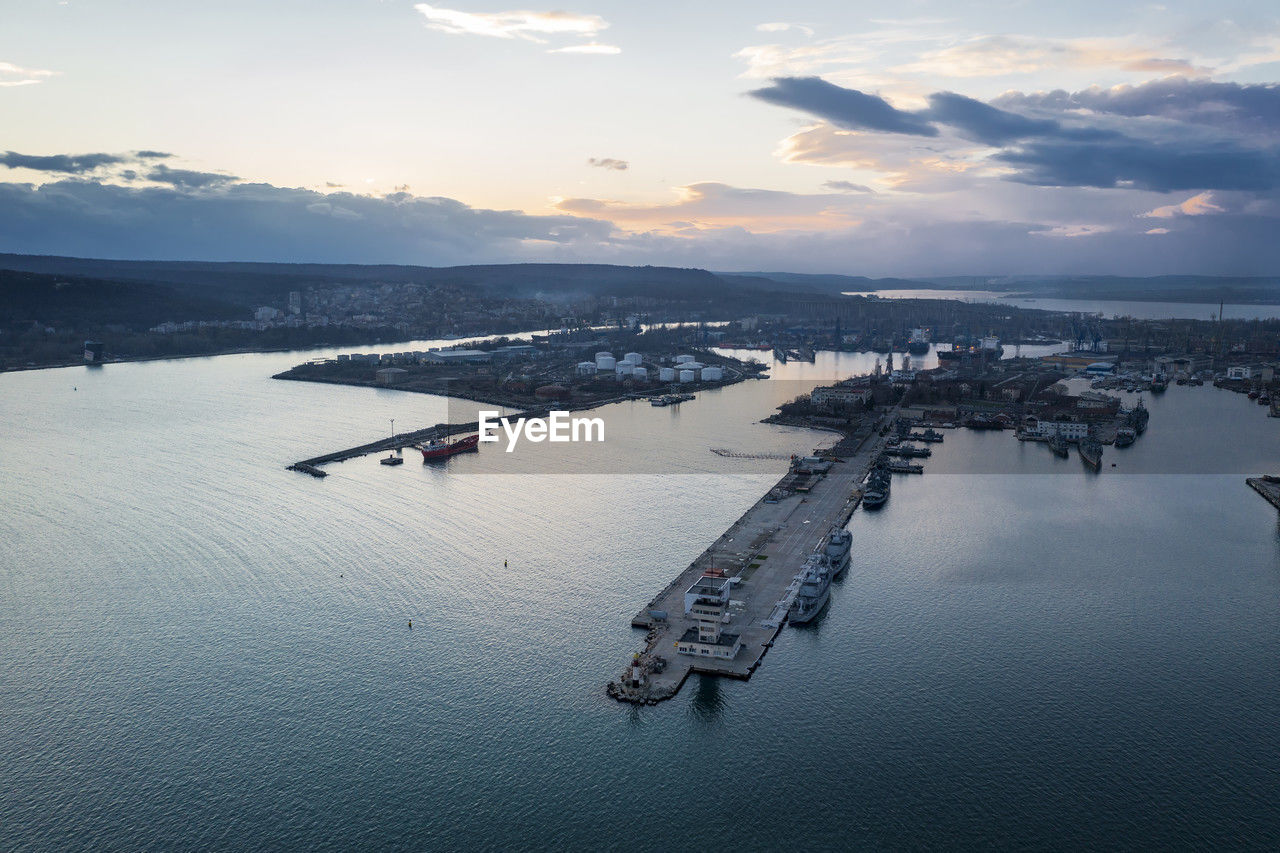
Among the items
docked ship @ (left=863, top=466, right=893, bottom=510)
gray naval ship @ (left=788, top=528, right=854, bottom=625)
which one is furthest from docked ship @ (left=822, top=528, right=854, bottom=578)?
docked ship @ (left=863, top=466, right=893, bottom=510)

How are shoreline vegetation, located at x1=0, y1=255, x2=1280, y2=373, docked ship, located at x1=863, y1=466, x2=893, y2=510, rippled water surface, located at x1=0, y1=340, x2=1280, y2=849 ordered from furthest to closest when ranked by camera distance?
shoreline vegetation, located at x1=0, y1=255, x2=1280, y2=373 → docked ship, located at x1=863, y1=466, x2=893, y2=510 → rippled water surface, located at x1=0, y1=340, x2=1280, y2=849

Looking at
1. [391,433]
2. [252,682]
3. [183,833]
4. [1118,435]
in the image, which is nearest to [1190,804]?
[183,833]

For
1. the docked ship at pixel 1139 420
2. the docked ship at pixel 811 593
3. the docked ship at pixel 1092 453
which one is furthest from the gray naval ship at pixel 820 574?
the docked ship at pixel 1139 420

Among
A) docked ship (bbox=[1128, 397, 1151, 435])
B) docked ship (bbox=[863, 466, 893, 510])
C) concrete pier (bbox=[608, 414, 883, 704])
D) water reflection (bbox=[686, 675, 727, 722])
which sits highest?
docked ship (bbox=[1128, 397, 1151, 435])

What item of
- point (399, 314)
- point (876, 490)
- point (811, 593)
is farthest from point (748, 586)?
point (399, 314)

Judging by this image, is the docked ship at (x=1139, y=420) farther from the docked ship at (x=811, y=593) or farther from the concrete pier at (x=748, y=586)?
the docked ship at (x=811, y=593)

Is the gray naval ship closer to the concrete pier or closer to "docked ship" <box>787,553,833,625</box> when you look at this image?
"docked ship" <box>787,553,833,625</box>
